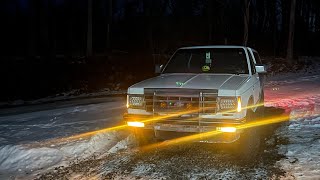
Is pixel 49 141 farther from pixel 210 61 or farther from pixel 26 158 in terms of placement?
pixel 210 61

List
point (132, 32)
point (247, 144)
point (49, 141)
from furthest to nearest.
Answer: point (132, 32)
point (49, 141)
point (247, 144)

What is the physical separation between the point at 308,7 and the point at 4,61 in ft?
160

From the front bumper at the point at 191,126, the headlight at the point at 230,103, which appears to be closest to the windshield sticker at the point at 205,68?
the headlight at the point at 230,103

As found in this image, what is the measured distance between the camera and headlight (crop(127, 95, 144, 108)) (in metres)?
6.79

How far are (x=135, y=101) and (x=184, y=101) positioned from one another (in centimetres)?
91

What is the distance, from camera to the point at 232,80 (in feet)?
23.1

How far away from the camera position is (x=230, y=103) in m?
6.30

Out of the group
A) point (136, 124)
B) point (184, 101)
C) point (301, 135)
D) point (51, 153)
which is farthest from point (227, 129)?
point (51, 153)

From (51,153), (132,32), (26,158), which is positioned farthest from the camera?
(132,32)

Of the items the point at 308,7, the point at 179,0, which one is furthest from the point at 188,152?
the point at 308,7

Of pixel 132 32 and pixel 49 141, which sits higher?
pixel 132 32

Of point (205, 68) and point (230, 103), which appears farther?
point (205, 68)

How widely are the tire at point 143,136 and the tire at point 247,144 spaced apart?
142 cm

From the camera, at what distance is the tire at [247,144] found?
6.61 meters
